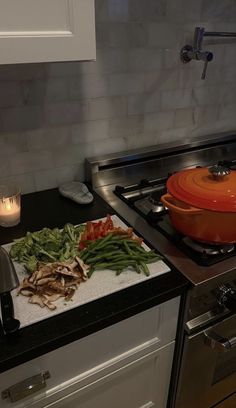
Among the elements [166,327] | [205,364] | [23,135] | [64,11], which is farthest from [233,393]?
[64,11]

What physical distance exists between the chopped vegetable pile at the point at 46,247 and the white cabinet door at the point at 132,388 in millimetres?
319

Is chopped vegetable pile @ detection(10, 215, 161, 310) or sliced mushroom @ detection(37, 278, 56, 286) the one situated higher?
sliced mushroom @ detection(37, 278, 56, 286)

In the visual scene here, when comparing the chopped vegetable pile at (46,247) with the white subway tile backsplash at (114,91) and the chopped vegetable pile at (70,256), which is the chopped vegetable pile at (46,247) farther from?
the white subway tile backsplash at (114,91)

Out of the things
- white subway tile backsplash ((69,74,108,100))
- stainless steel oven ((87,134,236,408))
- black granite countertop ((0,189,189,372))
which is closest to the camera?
black granite countertop ((0,189,189,372))

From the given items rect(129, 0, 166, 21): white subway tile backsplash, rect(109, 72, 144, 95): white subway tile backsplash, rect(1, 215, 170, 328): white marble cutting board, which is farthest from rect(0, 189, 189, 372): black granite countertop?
rect(129, 0, 166, 21): white subway tile backsplash

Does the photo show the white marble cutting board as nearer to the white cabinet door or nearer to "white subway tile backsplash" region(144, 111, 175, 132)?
the white cabinet door

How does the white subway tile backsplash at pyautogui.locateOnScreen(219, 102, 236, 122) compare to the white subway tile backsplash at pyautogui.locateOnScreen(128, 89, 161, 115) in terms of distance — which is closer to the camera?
the white subway tile backsplash at pyautogui.locateOnScreen(128, 89, 161, 115)

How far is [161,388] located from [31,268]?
573 millimetres

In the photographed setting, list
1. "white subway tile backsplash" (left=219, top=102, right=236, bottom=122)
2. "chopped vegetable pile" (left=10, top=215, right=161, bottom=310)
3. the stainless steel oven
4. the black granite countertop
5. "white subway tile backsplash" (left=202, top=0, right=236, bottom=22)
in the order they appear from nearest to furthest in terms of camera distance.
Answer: the black granite countertop, "chopped vegetable pile" (left=10, top=215, right=161, bottom=310), the stainless steel oven, "white subway tile backsplash" (left=202, top=0, right=236, bottom=22), "white subway tile backsplash" (left=219, top=102, right=236, bottom=122)

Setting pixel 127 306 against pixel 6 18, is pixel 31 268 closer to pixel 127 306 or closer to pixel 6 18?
pixel 127 306

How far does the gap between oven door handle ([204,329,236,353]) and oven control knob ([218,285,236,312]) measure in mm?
85

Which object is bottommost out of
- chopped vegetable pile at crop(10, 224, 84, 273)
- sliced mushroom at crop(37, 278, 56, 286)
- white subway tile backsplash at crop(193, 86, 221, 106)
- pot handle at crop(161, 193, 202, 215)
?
chopped vegetable pile at crop(10, 224, 84, 273)

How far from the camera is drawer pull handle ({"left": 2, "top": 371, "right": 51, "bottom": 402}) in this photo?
2.26 ft

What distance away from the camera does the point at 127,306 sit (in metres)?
0.74
